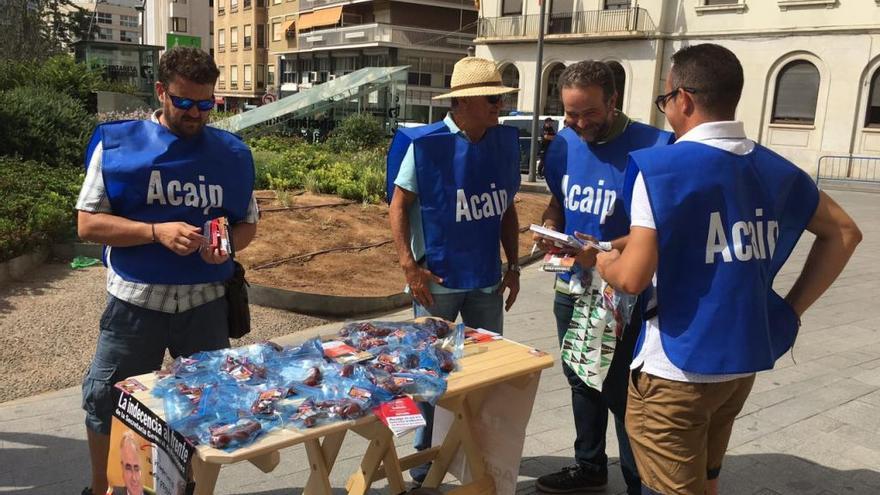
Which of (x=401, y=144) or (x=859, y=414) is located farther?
(x=859, y=414)

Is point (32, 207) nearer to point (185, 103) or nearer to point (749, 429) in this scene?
point (185, 103)

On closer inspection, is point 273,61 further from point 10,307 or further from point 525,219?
point 10,307

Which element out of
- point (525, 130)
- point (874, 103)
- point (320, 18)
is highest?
point (320, 18)

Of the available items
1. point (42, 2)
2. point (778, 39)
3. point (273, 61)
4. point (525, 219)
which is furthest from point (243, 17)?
point (525, 219)

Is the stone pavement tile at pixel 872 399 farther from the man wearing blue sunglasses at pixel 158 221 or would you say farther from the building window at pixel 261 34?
the building window at pixel 261 34

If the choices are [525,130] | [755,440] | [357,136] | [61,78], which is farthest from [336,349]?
[525,130]

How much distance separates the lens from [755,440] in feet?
13.2

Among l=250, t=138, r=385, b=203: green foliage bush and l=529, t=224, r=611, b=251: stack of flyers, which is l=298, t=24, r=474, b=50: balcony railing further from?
l=529, t=224, r=611, b=251: stack of flyers

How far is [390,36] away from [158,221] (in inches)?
1669

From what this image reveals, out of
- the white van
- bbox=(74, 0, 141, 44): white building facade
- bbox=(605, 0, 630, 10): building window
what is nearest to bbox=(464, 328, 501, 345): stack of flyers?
the white van

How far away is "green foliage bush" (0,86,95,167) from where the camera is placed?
10.1 metres

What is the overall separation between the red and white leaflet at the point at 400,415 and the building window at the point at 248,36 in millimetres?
63232

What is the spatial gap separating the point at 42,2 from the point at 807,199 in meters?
30.4

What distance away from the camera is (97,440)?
2.81 meters
